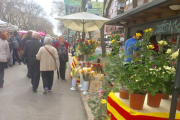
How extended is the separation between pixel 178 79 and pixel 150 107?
645 mm

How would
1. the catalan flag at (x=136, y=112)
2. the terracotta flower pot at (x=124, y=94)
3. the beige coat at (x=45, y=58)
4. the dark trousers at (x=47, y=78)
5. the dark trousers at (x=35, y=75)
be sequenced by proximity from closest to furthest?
the catalan flag at (x=136, y=112) < the terracotta flower pot at (x=124, y=94) < the beige coat at (x=45, y=58) < the dark trousers at (x=47, y=78) < the dark trousers at (x=35, y=75)

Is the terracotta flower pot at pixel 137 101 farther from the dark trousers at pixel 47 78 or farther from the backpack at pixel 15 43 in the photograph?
the backpack at pixel 15 43

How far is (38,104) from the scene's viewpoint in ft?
13.6

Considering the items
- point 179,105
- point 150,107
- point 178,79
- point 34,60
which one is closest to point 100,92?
point 150,107

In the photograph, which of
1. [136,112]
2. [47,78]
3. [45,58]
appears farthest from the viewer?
[47,78]

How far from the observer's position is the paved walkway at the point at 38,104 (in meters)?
3.56

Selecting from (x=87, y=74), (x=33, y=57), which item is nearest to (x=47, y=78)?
(x=33, y=57)

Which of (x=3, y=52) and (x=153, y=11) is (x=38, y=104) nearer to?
(x=3, y=52)

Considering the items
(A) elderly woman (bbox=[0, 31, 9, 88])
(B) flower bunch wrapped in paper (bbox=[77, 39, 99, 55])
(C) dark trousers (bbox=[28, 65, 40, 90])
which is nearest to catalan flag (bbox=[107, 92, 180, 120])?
(C) dark trousers (bbox=[28, 65, 40, 90])

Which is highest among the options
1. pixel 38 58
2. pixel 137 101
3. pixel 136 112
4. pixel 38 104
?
pixel 38 58

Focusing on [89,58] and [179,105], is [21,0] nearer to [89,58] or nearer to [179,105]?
[89,58]

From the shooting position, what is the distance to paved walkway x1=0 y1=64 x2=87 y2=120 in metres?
3.56

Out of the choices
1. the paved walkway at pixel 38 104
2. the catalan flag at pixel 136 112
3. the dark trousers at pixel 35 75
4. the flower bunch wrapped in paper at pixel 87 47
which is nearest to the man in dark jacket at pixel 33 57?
the dark trousers at pixel 35 75

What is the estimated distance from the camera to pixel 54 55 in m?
4.68
